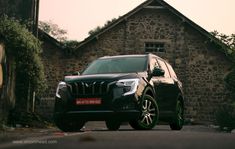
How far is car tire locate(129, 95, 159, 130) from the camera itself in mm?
10508

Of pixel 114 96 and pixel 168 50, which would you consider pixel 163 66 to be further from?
pixel 168 50

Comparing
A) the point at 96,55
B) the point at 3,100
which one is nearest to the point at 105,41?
the point at 96,55

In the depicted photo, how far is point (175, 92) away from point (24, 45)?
5835mm

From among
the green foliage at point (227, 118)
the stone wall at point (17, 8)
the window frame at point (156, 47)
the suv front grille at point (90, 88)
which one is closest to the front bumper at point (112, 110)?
the suv front grille at point (90, 88)

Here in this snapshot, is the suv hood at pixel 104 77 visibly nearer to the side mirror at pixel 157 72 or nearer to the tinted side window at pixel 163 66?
the side mirror at pixel 157 72

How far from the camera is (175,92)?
12.8 metres

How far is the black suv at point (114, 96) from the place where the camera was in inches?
404

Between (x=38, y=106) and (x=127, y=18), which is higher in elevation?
(x=127, y=18)

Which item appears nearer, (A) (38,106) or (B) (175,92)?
(B) (175,92)

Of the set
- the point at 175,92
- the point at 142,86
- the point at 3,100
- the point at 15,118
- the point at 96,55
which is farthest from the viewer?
the point at 96,55

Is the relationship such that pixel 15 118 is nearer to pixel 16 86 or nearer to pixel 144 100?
pixel 16 86

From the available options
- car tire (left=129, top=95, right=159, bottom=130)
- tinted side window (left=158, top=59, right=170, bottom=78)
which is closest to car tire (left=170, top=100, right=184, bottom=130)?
tinted side window (left=158, top=59, right=170, bottom=78)

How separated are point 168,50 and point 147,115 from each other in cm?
1889

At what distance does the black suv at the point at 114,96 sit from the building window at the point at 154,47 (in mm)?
17687
